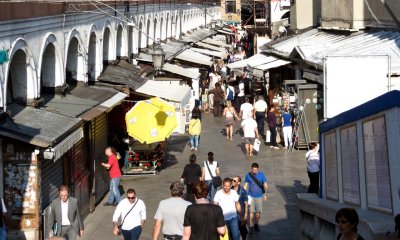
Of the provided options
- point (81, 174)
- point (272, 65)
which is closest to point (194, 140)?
point (272, 65)

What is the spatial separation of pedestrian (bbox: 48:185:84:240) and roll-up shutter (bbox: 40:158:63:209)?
1.73 m

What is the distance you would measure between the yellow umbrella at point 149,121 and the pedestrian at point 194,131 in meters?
4.12

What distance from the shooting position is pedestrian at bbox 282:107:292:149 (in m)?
24.4

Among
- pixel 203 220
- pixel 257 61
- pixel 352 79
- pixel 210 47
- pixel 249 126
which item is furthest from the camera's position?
pixel 210 47

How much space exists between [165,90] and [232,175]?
3550mm

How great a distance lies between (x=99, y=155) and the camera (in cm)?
1962

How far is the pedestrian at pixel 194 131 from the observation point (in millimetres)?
24797

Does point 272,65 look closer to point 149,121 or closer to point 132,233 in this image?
point 149,121

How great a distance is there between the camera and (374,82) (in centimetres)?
1534

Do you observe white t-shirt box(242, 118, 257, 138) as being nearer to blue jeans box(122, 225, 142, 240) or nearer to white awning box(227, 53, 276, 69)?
white awning box(227, 53, 276, 69)

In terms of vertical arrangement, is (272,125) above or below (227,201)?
below

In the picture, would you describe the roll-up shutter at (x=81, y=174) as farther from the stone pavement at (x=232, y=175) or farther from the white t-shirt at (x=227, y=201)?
the white t-shirt at (x=227, y=201)

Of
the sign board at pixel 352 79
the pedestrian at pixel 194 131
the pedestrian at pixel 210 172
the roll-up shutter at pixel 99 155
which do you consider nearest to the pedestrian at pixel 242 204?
the pedestrian at pixel 210 172

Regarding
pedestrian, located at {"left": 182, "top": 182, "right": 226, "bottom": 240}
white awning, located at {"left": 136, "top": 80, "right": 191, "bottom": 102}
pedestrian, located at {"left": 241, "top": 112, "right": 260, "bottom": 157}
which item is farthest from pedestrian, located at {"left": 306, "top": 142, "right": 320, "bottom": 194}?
pedestrian, located at {"left": 182, "top": 182, "right": 226, "bottom": 240}
